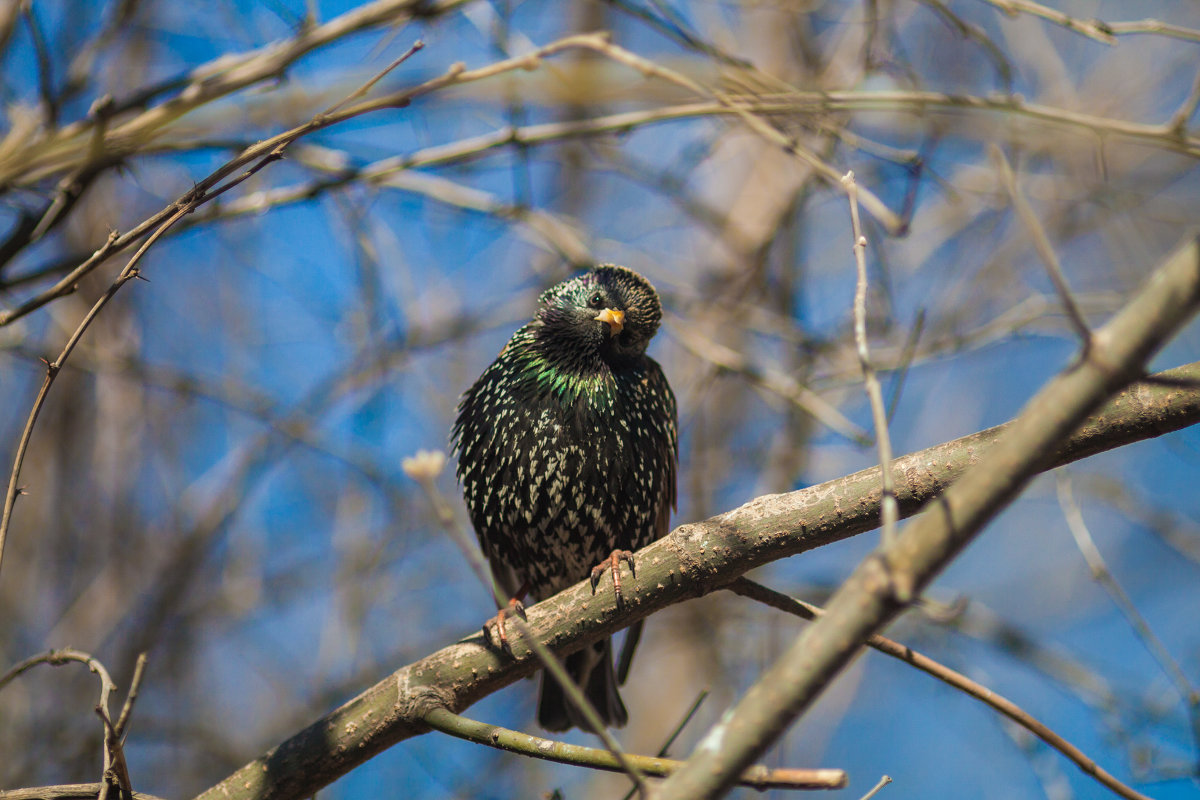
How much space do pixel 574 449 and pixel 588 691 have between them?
1.25 metres

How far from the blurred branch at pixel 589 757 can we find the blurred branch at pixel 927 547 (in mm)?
76

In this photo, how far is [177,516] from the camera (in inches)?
210

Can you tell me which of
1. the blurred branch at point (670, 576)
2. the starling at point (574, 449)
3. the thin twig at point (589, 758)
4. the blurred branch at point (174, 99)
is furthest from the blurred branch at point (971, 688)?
the blurred branch at point (174, 99)

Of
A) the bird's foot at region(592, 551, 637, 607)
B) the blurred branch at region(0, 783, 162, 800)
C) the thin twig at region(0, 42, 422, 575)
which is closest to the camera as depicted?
the thin twig at region(0, 42, 422, 575)

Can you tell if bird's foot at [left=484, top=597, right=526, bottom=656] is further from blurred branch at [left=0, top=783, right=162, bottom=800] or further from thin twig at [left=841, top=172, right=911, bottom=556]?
thin twig at [left=841, top=172, right=911, bottom=556]

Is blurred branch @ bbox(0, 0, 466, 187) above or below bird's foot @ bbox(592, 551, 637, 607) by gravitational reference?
above

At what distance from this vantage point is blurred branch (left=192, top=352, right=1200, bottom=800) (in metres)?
2.03

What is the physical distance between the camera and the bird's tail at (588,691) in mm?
3873

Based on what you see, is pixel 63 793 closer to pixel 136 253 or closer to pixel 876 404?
pixel 136 253

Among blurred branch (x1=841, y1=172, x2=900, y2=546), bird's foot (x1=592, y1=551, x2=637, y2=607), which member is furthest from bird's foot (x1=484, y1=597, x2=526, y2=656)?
blurred branch (x1=841, y1=172, x2=900, y2=546)

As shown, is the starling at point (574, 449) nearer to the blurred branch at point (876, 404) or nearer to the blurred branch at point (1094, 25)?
the blurred branch at point (1094, 25)

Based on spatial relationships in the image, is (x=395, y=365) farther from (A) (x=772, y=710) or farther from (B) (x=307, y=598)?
(A) (x=772, y=710)

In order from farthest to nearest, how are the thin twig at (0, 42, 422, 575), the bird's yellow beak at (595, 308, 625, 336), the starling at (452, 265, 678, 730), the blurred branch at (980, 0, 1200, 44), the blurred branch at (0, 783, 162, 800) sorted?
1. the bird's yellow beak at (595, 308, 625, 336)
2. the starling at (452, 265, 678, 730)
3. the blurred branch at (980, 0, 1200, 44)
4. the blurred branch at (0, 783, 162, 800)
5. the thin twig at (0, 42, 422, 575)

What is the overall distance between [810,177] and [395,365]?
7.85 feet
